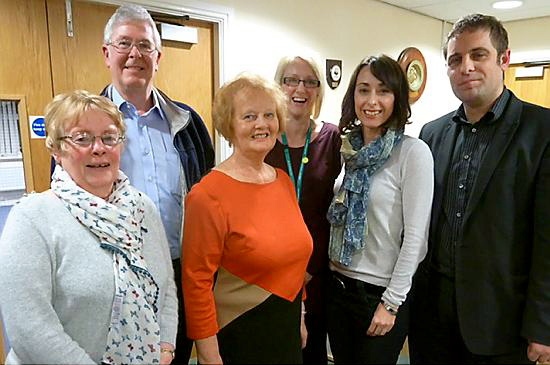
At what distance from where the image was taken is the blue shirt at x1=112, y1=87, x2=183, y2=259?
1178 millimetres

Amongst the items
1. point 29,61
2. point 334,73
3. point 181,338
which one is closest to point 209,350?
point 181,338

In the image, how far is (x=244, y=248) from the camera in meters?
1.00

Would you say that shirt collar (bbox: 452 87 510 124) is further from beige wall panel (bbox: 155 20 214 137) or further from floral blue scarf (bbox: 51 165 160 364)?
beige wall panel (bbox: 155 20 214 137)

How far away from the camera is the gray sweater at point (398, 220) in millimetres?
1160

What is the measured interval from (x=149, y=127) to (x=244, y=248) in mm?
487

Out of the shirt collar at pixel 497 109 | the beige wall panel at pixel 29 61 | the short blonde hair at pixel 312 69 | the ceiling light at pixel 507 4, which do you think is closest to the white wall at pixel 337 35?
the short blonde hair at pixel 312 69

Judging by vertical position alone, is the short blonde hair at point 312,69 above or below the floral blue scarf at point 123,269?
above

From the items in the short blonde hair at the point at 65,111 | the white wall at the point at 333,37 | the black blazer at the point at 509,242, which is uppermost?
the white wall at the point at 333,37

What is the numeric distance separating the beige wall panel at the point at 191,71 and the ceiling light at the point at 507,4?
2.28 metres

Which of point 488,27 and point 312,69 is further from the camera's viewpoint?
point 312,69

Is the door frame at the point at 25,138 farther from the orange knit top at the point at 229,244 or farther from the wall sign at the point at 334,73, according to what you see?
the wall sign at the point at 334,73

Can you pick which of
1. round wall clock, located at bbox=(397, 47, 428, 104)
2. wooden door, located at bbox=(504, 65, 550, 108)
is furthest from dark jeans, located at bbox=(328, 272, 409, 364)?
wooden door, located at bbox=(504, 65, 550, 108)

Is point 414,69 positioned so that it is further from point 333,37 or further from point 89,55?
point 89,55

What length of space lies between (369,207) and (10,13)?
157cm
